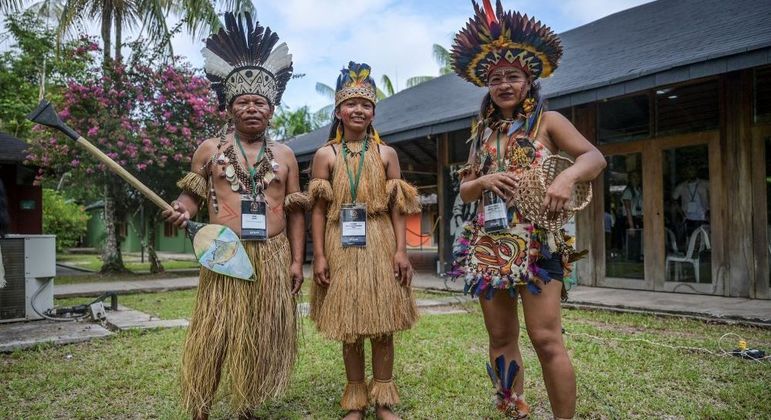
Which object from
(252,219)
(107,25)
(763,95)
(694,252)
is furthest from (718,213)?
(107,25)

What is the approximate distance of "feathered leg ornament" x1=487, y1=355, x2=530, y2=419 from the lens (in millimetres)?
2484

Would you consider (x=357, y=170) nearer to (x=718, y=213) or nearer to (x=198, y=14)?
(x=718, y=213)

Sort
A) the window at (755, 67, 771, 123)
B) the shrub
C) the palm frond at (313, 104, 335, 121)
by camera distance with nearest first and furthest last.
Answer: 1. the window at (755, 67, 771, 123)
2. the shrub
3. the palm frond at (313, 104, 335, 121)

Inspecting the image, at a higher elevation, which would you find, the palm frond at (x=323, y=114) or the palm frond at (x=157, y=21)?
the palm frond at (x=323, y=114)

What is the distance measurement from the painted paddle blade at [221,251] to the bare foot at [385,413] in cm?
92

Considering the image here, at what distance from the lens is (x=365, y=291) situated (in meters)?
2.57

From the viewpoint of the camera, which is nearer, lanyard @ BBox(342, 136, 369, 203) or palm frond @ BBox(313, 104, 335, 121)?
lanyard @ BBox(342, 136, 369, 203)

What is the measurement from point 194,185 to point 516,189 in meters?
1.50

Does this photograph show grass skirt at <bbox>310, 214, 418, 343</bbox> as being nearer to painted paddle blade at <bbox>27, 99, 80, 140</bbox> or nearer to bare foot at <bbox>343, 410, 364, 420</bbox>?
bare foot at <bbox>343, 410, 364, 420</bbox>

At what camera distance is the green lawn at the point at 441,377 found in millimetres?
2836

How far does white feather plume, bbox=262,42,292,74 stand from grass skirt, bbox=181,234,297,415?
0.89 m

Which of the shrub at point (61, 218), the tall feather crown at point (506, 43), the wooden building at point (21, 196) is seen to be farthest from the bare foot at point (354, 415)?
the shrub at point (61, 218)

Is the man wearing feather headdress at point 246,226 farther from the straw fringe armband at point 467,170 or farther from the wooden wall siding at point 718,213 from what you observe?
the wooden wall siding at point 718,213

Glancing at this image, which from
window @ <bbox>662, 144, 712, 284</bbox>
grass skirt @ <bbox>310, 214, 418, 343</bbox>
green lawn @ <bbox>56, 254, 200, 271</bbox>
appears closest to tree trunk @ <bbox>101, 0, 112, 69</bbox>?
green lawn @ <bbox>56, 254, 200, 271</bbox>
